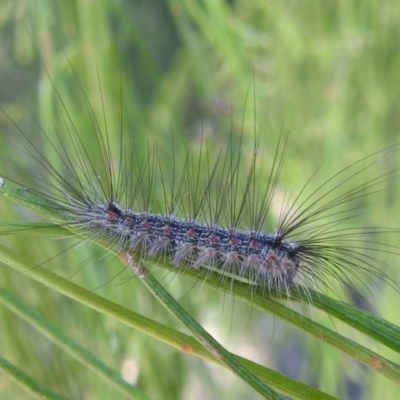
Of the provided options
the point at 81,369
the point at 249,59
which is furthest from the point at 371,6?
the point at 81,369

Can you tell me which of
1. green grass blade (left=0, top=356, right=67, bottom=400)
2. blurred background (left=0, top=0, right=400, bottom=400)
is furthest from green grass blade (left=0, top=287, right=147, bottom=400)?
blurred background (left=0, top=0, right=400, bottom=400)

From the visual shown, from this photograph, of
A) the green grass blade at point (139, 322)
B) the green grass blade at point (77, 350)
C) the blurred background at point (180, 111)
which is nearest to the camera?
the green grass blade at point (139, 322)

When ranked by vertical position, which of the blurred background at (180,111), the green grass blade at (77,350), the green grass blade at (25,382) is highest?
the blurred background at (180,111)

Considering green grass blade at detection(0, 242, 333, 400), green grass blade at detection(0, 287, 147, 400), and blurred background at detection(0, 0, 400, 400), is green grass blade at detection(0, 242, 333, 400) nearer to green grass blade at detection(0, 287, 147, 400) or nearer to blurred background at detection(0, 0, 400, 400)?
green grass blade at detection(0, 287, 147, 400)

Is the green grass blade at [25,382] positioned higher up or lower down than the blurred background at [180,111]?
Result: lower down

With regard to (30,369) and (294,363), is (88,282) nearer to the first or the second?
(30,369)

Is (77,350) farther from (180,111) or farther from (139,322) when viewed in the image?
(180,111)

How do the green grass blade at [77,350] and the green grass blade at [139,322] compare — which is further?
the green grass blade at [77,350]

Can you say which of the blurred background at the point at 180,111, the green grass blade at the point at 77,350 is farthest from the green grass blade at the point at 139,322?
the blurred background at the point at 180,111

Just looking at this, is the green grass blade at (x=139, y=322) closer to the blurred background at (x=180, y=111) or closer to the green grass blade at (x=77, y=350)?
the green grass blade at (x=77, y=350)

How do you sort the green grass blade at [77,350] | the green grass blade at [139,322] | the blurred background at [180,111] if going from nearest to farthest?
1. the green grass blade at [139,322]
2. the green grass blade at [77,350]
3. the blurred background at [180,111]
